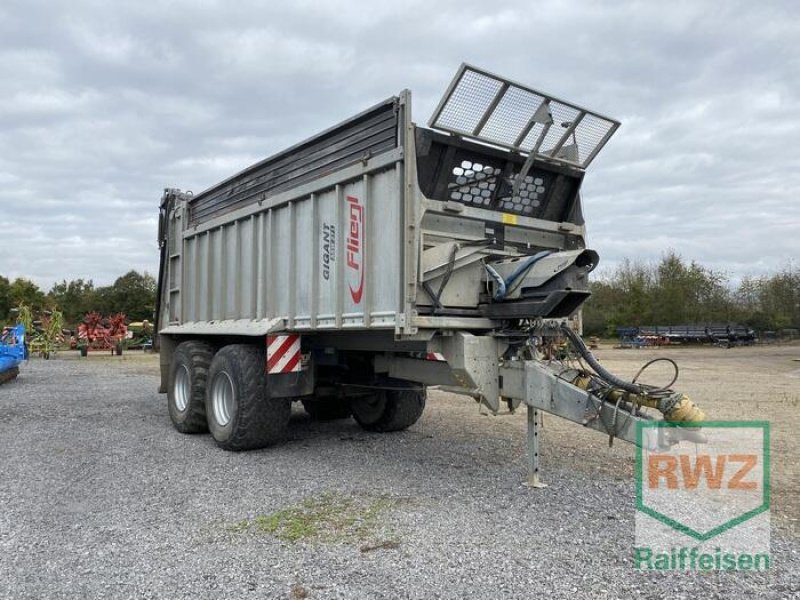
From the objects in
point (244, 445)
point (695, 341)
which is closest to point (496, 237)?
point (244, 445)

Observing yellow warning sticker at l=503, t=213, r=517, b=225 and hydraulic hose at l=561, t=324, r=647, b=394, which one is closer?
hydraulic hose at l=561, t=324, r=647, b=394

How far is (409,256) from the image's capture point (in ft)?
16.8

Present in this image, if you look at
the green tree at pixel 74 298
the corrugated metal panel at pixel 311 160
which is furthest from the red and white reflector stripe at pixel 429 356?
the green tree at pixel 74 298

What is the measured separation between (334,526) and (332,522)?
0.30 feet

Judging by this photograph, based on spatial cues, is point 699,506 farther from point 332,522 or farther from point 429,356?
point 332,522

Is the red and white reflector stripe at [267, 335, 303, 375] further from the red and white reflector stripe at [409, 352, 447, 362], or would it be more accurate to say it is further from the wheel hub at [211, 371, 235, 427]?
the red and white reflector stripe at [409, 352, 447, 362]

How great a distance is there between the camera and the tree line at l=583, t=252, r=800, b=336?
→ 4275 cm

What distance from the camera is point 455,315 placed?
214 inches

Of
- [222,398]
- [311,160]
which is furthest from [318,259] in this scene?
[222,398]

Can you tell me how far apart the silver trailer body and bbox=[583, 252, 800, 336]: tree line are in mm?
37545

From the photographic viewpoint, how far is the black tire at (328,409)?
9.09 m

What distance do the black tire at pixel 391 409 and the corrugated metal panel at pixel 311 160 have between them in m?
2.83

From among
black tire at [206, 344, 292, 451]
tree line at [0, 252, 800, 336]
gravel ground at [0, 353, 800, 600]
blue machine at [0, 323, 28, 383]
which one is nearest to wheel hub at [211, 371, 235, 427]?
black tire at [206, 344, 292, 451]

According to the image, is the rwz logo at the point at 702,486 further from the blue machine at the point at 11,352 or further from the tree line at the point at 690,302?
the tree line at the point at 690,302
